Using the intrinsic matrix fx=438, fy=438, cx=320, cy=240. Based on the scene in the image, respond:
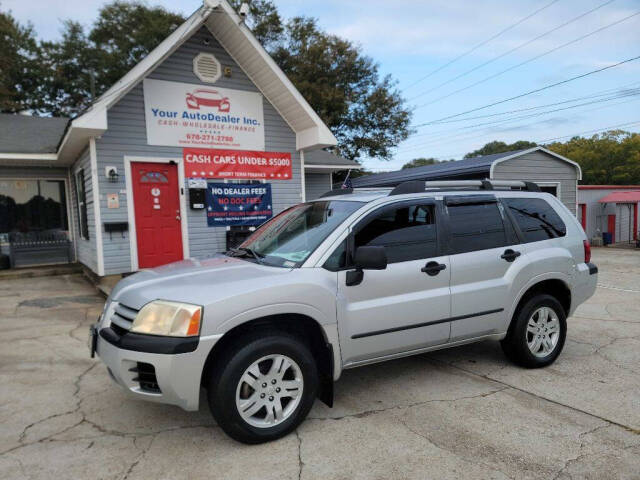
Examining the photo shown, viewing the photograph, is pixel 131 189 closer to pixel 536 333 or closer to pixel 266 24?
pixel 536 333

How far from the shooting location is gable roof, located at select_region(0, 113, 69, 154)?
34.6 feet

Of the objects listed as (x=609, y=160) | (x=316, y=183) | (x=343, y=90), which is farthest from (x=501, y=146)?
(x=316, y=183)

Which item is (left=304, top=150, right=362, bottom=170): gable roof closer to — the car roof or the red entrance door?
the red entrance door

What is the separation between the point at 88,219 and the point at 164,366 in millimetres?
8161

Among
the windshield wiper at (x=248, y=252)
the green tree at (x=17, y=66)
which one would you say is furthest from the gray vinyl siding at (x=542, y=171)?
the green tree at (x=17, y=66)

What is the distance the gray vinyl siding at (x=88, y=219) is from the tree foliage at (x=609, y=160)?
178 ft

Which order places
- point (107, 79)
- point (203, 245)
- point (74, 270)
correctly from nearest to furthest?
1. point (203, 245)
2. point (74, 270)
3. point (107, 79)

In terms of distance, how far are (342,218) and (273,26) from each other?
28.4 metres

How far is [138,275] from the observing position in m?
3.58

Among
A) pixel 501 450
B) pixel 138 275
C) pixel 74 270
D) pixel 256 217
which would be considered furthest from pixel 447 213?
pixel 74 270

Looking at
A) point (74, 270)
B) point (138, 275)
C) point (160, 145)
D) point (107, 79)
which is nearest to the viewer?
point (138, 275)

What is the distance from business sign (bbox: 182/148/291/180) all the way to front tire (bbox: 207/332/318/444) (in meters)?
6.99

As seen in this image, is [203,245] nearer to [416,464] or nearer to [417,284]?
[417,284]

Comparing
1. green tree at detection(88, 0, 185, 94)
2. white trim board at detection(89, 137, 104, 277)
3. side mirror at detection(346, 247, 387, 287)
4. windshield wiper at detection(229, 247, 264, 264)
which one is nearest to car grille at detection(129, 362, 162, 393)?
windshield wiper at detection(229, 247, 264, 264)
